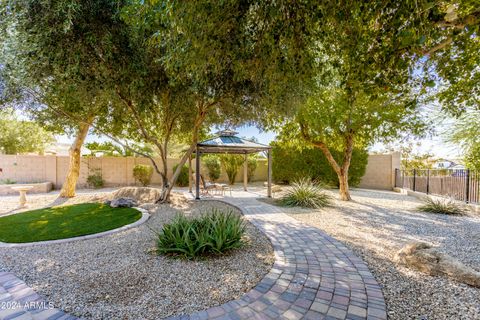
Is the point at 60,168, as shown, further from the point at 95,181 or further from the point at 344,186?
the point at 344,186

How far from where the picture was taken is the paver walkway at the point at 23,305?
7.40 ft

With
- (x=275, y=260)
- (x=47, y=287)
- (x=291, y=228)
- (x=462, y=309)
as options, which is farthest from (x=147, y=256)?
(x=462, y=309)

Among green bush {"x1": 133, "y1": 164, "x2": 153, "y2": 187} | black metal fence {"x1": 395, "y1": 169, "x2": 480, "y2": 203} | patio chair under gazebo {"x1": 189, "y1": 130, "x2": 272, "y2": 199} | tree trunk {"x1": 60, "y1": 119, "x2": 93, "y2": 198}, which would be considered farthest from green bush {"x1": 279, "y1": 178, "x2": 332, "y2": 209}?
green bush {"x1": 133, "y1": 164, "x2": 153, "y2": 187}

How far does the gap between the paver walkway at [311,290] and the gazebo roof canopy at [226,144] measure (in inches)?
234

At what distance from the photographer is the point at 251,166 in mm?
17125

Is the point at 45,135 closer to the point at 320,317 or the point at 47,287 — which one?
the point at 47,287

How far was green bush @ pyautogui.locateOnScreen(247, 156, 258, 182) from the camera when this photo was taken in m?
17.0

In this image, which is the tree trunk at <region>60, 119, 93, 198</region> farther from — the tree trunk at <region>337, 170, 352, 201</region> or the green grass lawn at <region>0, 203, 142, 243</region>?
the tree trunk at <region>337, 170, 352, 201</region>

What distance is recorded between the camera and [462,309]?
95.7 inches

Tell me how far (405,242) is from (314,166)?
10465 millimetres

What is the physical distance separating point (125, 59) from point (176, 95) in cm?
174

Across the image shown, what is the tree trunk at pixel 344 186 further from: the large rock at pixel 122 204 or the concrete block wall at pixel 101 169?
Result: the large rock at pixel 122 204

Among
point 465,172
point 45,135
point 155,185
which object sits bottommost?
point 155,185

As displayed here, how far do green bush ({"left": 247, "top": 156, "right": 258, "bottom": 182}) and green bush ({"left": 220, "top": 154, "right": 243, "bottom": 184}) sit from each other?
86cm
